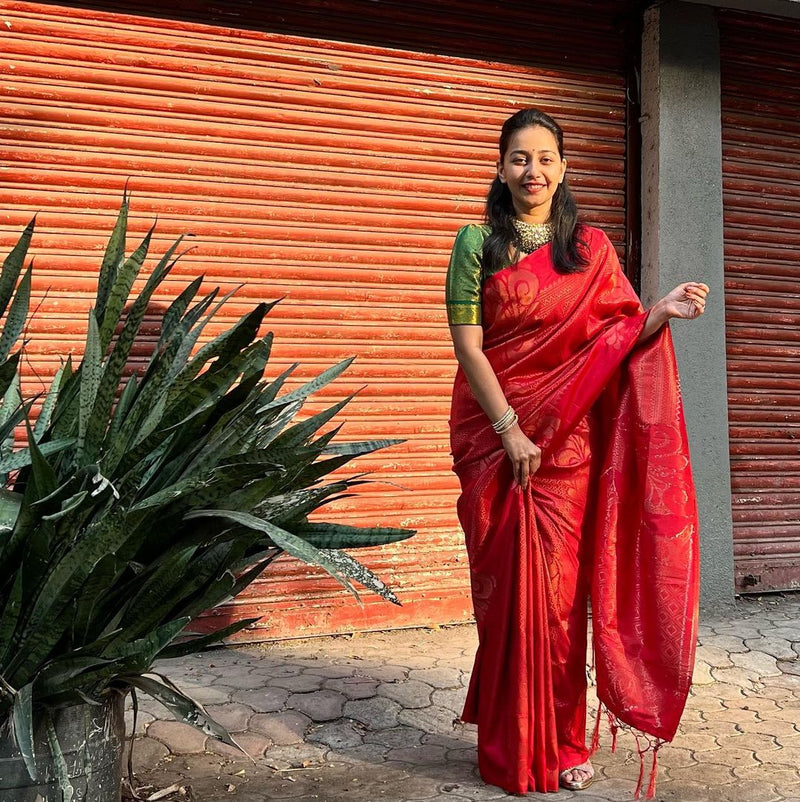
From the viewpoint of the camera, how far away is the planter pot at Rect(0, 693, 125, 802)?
7.40 feet

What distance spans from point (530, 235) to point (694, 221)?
2.47 metres

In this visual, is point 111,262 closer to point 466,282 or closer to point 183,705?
point 466,282

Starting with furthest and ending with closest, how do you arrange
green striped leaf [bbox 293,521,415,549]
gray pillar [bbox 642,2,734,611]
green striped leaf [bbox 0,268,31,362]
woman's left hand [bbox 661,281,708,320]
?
gray pillar [bbox 642,2,734,611] → woman's left hand [bbox 661,281,708,320] → green striped leaf [bbox 0,268,31,362] → green striped leaf [bbox 293,521,415,549]

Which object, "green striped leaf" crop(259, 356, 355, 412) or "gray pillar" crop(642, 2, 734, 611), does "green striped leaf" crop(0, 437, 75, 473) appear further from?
"gray pillar" crop(642, 2, 734, 611)

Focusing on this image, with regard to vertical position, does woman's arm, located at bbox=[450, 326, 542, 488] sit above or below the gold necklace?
below

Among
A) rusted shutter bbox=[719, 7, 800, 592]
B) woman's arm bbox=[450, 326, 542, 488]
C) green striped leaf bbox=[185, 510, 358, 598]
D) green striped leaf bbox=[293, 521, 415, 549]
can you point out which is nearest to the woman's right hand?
woman's arm bbox=[450, 326, 542, 488]

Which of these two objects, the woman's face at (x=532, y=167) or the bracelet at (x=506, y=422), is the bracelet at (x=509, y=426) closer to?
the bracelet at (x=506, y=422)

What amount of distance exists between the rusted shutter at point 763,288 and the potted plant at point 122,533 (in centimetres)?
358

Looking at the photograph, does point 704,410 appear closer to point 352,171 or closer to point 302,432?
point 352,171

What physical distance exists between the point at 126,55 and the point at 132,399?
7.45ft

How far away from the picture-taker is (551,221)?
321cm

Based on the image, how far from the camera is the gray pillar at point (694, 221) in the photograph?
5.28 m

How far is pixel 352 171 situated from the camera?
4.82 m

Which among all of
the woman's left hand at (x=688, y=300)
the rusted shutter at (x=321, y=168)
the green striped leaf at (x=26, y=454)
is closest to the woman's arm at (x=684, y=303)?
the woman's left hand at (x=688, y=300)
